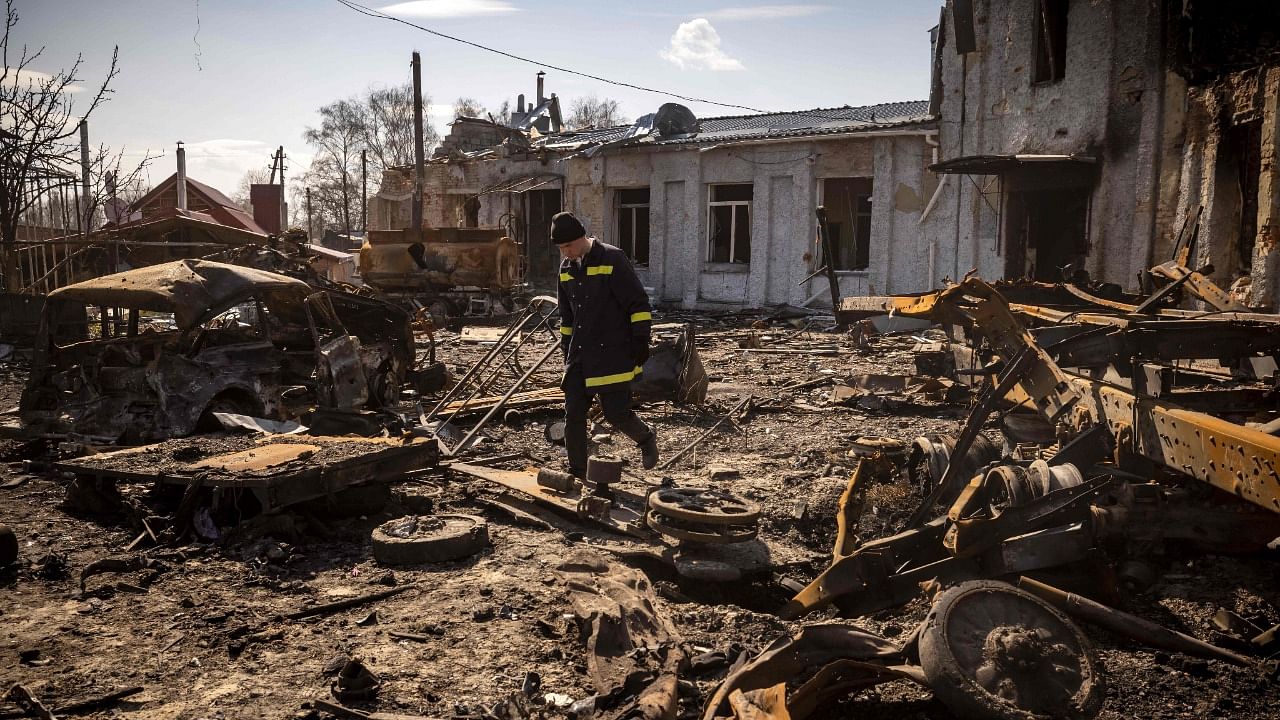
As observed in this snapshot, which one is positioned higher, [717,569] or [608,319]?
[608,319]

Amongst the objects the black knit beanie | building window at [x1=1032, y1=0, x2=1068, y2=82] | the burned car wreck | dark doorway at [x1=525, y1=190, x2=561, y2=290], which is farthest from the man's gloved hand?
dark doorway at [x1=525, y1=190, x2=561, y2=290]

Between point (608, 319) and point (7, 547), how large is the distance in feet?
12.0

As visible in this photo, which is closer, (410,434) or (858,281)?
(410,434)

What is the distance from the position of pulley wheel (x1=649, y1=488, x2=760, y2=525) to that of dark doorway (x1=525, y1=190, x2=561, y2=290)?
21.5 m

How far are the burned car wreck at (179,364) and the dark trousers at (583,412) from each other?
3.22 meters

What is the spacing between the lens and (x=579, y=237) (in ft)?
19.5

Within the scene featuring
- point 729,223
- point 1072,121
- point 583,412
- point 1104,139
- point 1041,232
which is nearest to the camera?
point 583,412

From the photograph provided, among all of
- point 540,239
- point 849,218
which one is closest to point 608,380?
point 849,218

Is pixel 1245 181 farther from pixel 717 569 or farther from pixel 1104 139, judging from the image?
pixel 717 569

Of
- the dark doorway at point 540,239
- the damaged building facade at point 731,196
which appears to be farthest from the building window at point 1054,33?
the dark doorway at point 540,239

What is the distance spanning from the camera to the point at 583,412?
6117 millimetres

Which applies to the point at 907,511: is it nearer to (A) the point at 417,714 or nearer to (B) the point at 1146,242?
(A) the point at 417,714

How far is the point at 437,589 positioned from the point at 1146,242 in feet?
41.3

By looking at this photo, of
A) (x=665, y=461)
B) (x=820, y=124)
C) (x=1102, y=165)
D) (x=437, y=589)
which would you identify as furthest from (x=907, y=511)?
(x=820, y=124)
